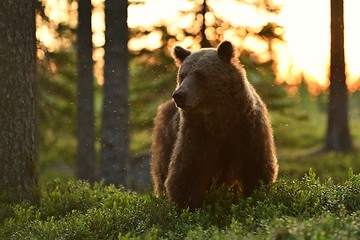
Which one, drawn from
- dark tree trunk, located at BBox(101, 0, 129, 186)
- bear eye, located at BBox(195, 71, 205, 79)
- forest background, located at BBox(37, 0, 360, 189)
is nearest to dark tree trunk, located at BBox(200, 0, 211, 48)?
forest background, located at BBox(37, 0, 360, 189)

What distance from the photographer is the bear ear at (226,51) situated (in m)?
7.71

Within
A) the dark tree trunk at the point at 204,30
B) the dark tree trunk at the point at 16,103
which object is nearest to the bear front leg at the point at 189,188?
the dark tree trunk at the point at 16,103

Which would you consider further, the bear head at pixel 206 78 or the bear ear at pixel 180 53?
the bear ear at pixel 180 53

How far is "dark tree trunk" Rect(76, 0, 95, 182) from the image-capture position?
55.9 ft

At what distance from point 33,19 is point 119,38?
282cm

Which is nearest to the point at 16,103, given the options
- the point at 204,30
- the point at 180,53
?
the point at 180,53

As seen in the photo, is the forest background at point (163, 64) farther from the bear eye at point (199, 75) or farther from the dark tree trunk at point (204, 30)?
the bear eye at point (199, 75)

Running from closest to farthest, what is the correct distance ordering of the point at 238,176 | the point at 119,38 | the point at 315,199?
the point at 315,199 → the point at 238,176 → the point at 119,38

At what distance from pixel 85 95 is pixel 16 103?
336 inches

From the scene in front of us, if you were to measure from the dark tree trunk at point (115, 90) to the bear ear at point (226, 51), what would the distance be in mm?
4790

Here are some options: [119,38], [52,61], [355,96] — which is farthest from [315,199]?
[355,96]

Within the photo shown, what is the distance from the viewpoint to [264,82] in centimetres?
1805

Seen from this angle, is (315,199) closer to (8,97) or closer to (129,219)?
(129,219)

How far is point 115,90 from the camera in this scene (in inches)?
491
